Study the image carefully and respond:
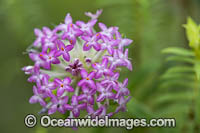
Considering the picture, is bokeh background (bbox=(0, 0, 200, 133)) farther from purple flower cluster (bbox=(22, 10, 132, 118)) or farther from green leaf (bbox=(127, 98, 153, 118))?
purple flower cluster (bbox=(22, 10, 132, 118))

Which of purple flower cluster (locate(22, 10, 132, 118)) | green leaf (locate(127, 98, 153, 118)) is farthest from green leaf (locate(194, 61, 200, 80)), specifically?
green leaf (locate(127, 98, 153, 118))

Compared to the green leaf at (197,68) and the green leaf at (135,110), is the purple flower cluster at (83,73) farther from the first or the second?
the green leaf at (197,68)

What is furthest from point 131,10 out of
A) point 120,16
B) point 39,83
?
point 39,83

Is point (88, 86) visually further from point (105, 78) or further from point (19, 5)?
point (19, 5)

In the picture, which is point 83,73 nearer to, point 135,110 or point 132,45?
point 135,110

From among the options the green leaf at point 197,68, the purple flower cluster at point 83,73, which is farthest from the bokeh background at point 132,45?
the green leaf at point 197,68
